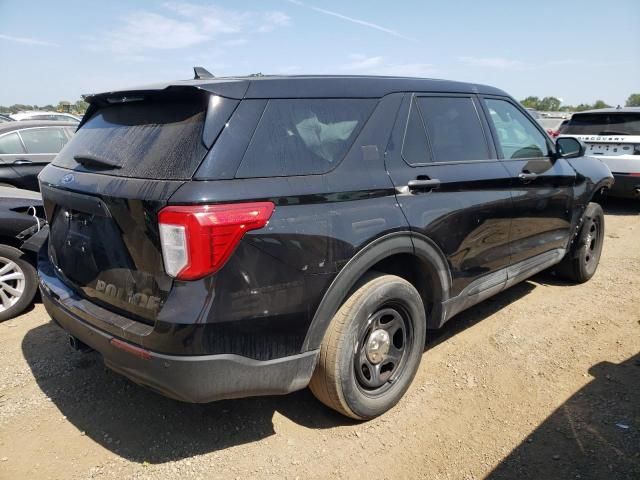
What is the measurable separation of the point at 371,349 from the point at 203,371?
3.44 ft

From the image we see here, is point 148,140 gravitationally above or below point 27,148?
above

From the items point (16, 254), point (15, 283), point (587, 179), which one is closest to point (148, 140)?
point (16, 254)

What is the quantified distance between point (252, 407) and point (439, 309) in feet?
4.39

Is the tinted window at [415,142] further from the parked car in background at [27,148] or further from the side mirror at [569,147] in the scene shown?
the parked car in background at [27,148]

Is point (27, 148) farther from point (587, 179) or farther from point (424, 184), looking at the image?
point (587, 179)

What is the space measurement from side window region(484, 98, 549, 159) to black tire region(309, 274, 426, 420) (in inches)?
64.4

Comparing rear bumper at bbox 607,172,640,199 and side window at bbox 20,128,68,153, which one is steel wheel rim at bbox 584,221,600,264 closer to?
rear bumper at bbox 607,172,640,199

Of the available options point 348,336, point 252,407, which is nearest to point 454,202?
point 348,336

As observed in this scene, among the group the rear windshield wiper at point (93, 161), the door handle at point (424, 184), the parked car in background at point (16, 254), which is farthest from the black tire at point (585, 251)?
the parked car in background at point (16, 254)

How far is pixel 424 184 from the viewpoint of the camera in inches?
107

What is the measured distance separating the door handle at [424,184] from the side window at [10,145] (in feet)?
18.8

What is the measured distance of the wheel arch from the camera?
2268mm

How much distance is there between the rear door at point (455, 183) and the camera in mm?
2705

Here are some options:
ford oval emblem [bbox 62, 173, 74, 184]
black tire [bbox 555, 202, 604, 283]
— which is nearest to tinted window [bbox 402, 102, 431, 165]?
ford oval emblem [bbox 62, 173, 74, 184]
